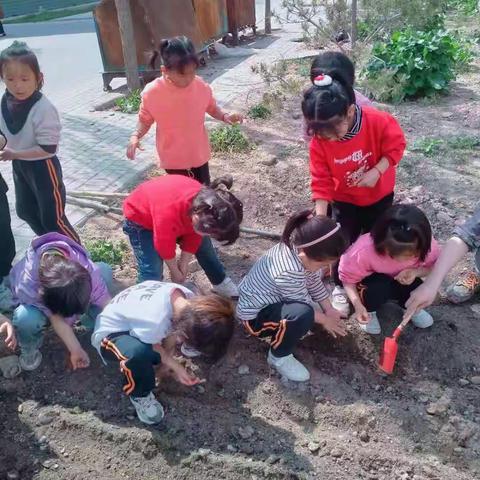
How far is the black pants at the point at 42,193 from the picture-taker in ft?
10.0

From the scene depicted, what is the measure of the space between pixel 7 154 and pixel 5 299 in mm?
791

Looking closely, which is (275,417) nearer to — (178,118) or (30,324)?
(30,324)

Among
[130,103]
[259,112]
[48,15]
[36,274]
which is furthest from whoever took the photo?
[48,15]

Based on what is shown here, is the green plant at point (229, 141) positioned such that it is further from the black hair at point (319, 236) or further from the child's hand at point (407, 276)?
the black hair at point (319, 236)

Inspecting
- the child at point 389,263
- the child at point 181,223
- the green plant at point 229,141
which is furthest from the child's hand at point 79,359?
the green plant at point 229,141

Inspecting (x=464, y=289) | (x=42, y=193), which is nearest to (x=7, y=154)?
(x=42, y=193)

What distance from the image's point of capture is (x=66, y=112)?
22.9ft

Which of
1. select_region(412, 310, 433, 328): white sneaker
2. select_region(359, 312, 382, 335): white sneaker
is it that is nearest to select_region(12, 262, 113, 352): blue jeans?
select_region(359, 312, 382, 335): white sneaker

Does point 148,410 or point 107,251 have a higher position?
point 148,410

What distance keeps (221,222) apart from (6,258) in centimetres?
148

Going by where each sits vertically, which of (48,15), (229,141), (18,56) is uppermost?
(18,56)

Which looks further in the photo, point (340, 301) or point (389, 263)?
point (340, 301)

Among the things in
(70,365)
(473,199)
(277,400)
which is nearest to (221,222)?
(277,400)

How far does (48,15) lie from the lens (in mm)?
18656
